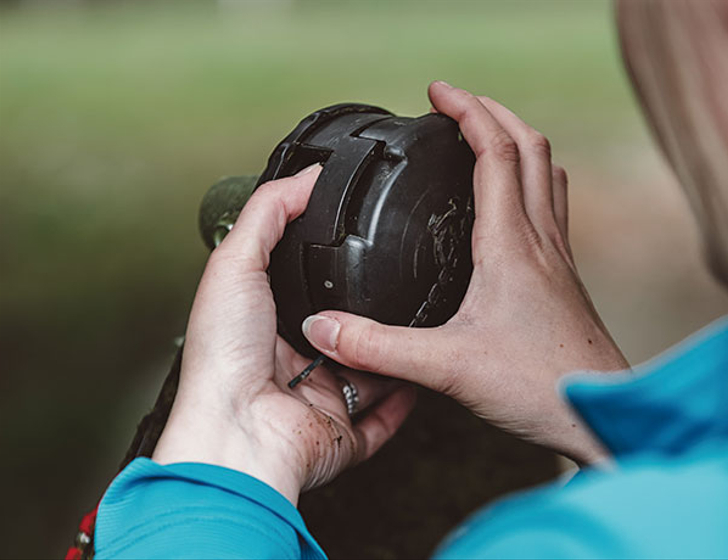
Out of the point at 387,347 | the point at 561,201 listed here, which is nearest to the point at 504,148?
the point at 561,201

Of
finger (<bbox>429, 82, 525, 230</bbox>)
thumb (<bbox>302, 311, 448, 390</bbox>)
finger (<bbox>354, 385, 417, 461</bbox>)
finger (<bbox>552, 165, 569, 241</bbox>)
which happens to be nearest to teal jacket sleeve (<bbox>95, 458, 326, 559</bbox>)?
thumb (<bbox>302, 311, 448, 390</bbox>)

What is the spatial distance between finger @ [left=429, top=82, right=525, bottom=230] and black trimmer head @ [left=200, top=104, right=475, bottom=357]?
0.02m

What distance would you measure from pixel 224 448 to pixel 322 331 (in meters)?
0.14

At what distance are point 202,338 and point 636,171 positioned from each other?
2.61 m

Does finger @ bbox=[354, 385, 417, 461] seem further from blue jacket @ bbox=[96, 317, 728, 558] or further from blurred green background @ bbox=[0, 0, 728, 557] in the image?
blue jacket @ bbox=[96, 317, 728, 558]

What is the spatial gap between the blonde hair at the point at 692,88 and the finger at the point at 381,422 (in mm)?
529

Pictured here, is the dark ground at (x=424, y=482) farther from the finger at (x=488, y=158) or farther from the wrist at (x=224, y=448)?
the finger at (x=488, y=158)

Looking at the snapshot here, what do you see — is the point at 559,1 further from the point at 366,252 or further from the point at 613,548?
the point at 613,548

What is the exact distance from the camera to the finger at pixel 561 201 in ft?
3.09

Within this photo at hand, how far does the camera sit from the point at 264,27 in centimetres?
450

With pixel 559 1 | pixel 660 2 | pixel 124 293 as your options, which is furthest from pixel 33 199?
pixel 559 1

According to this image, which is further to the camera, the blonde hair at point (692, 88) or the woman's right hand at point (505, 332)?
the woman's right hand at point (505, 332)

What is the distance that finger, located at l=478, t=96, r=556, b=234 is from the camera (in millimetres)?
882

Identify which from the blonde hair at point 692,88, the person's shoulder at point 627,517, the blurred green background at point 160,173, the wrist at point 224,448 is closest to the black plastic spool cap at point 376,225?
the wrist at point 224,448
